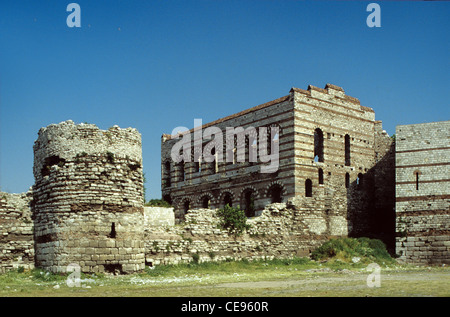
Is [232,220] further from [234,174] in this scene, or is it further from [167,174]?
[167,174]

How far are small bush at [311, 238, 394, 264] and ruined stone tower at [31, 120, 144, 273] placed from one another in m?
10.3

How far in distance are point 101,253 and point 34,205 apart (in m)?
3.58

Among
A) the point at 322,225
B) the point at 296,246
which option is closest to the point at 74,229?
the point at 296,246

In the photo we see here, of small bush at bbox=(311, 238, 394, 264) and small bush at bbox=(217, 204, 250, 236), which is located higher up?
small bush at bbox=(217, 204, 250, 236)

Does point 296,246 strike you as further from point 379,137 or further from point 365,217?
point 379,137

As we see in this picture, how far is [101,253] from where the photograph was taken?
17.8 meters

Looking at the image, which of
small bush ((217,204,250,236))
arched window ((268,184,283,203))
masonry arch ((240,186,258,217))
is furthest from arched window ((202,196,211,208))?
small bush ((217,204,250,236))

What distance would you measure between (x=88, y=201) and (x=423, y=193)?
1594 centimetres

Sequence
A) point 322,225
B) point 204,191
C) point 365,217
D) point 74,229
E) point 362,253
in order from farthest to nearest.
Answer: point 204,191
point 365,217
point 322,225
point 362,253
point 74,229

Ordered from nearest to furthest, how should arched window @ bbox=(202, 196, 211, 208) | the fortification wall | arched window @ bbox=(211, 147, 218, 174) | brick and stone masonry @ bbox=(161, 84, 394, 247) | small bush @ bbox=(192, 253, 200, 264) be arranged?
small bush @ bbox=(192, 253, 200, 264) < brick and stone masonry @ bbox=(161, 84, 394, 247) < the fortification wall < arched window @ bbox=(211, 147, 218, 174) < arched window @ bbox=(202, 196, 211, 208)

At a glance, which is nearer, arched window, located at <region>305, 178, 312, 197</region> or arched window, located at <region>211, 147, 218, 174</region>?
arched window, located at <region>305, 178, 312, 197</region>

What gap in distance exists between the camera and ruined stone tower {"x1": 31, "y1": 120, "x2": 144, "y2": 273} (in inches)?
699

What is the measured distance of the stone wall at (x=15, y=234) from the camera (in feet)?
61.9

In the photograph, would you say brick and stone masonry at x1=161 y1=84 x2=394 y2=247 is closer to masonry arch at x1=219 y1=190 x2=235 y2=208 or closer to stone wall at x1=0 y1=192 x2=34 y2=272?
masonry arch at x1=219 y1=190 x2=235 y2=208
